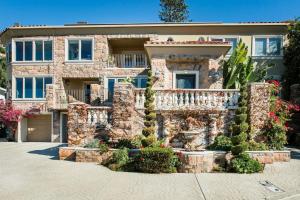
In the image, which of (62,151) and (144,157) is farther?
(62,151)

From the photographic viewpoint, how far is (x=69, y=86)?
85.4ft

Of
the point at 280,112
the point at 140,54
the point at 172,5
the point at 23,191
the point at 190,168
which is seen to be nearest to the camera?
the point at 23,191

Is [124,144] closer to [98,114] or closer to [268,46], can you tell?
[98,114]

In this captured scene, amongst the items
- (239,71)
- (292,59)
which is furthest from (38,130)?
(292,59)

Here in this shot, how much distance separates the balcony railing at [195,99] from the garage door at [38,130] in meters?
15.0

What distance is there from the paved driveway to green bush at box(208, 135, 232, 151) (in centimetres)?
199

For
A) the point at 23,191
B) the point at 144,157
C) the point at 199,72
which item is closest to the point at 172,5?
the point at 199,72

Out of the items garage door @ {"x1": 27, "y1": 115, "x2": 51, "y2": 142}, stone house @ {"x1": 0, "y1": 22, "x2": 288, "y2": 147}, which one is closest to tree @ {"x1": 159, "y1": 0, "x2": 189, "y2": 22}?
stone house @ {"x1": 0, "y1": 22, "x2": 288, "y2": 147}

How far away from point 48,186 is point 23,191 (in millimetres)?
793

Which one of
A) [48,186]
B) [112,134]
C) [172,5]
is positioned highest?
[172,5]

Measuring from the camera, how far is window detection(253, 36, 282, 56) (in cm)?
2402

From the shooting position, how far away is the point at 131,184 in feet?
31.7

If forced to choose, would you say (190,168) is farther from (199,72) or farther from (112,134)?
(199,72)

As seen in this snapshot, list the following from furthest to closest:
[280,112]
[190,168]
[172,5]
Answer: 1. [172,5]
2. [280,112]
3. [190,168]
